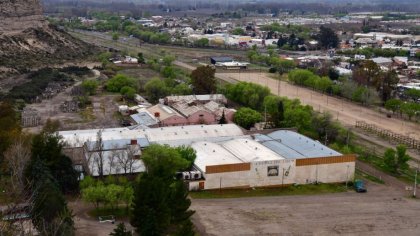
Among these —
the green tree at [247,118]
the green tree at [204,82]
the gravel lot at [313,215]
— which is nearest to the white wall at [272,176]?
the gravel lot at [313,215]

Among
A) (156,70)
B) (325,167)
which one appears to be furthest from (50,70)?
(325,167)

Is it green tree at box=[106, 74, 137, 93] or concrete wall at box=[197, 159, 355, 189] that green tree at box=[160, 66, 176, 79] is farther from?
concrete wall at box=[197, 159, 355, 189]

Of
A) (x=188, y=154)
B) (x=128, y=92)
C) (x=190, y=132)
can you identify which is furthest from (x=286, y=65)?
(x=188, y=154)

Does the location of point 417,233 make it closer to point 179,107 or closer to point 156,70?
point 179,107

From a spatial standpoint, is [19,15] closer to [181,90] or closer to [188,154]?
[181,90]

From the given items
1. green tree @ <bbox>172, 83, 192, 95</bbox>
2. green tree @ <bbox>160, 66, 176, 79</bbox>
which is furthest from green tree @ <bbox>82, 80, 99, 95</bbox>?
green tree @ <bbox>160, 66, 176, 79</bbox>

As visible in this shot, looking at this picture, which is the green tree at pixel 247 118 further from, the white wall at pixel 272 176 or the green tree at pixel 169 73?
the green tree at pixel 169 73

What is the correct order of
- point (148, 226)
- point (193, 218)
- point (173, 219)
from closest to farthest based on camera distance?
point (148, 226) → point (173, 219) → point (193, 218)
